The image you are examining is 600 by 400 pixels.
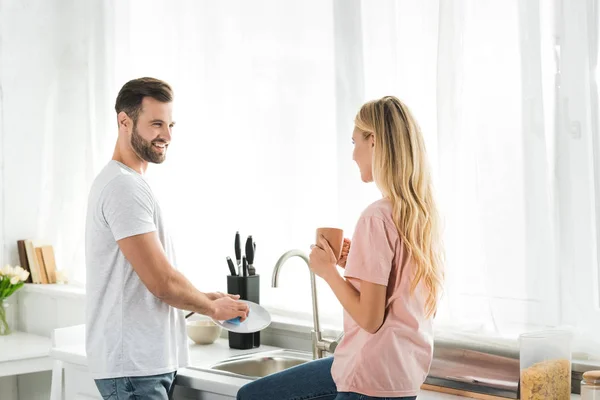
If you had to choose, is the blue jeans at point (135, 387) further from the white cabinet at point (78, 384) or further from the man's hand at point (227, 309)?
the white cabinet at point (78, 384)

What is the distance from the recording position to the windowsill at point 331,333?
6.51 ft

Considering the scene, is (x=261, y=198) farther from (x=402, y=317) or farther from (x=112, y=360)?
(x=402, y=317)

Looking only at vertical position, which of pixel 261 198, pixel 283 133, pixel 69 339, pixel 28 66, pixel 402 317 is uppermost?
pixel 28 66

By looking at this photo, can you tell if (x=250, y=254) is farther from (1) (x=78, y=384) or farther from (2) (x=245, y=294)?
(1) (x=78, y=384)

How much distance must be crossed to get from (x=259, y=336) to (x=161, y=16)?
4.66 feet

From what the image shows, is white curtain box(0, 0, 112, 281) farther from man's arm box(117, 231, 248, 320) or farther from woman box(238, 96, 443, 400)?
woman box(238, 96, 443, 400)

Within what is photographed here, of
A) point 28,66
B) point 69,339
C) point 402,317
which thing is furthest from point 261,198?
point 28,66

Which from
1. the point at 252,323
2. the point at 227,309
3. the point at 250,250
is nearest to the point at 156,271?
the point at 227,309

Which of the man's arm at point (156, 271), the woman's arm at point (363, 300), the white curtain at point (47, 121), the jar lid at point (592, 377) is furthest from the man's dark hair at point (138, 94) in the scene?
the white curtain at point (47, 121)

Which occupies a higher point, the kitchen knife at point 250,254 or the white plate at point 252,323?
the kitchen knife at point 250,254

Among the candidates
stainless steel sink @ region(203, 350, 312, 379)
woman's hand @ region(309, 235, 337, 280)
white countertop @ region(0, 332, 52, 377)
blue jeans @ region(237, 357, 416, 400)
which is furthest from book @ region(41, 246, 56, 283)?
woman's hand @ region(309, 235, 337, 280)

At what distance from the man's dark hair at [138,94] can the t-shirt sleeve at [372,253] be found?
2.55 feet

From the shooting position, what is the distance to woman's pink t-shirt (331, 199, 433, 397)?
5.32 feet

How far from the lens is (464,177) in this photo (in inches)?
Result: 84.4
